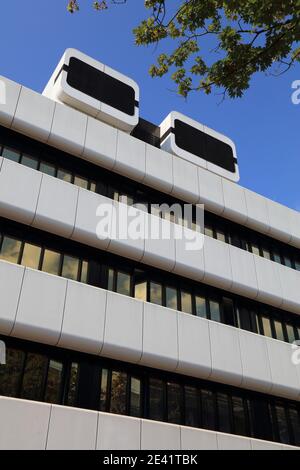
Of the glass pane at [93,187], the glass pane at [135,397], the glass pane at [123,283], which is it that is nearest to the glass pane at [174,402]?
the glass pane at [135,397]

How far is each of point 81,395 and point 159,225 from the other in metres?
6.94

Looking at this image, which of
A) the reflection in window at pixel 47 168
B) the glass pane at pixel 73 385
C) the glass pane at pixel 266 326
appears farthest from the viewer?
the glass pane at pixel 266 326

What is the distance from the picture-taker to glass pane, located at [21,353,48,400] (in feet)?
40.5

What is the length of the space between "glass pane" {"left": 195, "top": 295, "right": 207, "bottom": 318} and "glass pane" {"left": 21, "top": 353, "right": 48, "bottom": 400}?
258 inches

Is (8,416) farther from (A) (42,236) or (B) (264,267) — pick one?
(B) (264,267)

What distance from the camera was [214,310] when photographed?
17969 mm

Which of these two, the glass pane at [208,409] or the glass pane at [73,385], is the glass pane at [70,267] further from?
the glass pane at [208,409]

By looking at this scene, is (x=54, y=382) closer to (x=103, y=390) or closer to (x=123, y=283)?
(x=103, y=390)

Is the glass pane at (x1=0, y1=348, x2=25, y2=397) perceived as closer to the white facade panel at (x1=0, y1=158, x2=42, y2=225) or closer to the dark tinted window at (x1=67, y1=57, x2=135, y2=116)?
the white facade panel at (x1=0, y1=158, x2=42, y2=225)

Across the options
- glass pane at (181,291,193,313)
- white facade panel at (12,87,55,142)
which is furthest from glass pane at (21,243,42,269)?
glass pane at (181,291,193,313)

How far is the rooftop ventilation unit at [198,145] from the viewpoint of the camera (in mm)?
20719

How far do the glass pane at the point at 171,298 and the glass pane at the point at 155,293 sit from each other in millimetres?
331

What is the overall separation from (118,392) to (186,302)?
4.73 m

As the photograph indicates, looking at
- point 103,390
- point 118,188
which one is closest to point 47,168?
point 118,188
